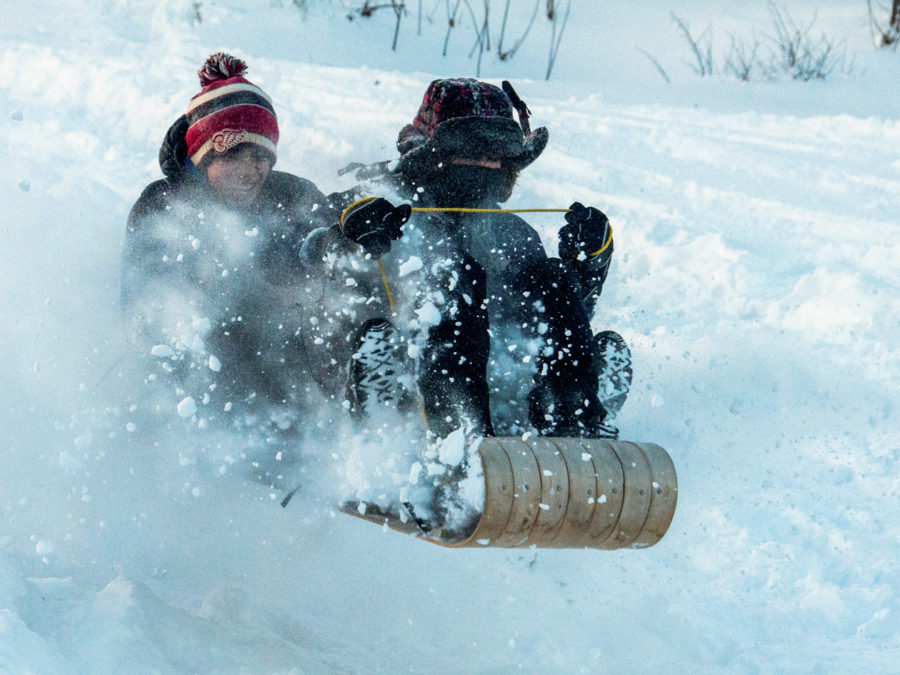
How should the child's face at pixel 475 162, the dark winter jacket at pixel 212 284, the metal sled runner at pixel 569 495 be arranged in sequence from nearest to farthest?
the metal sled runner at pixel 569 495 → the child's face at pixel 475 162 → the dark winter jacket at pixel 212 284

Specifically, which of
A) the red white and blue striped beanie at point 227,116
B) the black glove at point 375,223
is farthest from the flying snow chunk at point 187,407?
the red white and blue striped beanie at point 227,116

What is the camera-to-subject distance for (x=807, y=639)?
2424 mm

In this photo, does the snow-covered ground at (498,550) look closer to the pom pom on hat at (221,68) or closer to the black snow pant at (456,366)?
the black snow pant at (456,366)

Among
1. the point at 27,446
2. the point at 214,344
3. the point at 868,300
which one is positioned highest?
the point at 868,300

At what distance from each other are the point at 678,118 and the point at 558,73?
153 cm

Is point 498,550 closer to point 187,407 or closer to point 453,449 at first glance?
point 453,449

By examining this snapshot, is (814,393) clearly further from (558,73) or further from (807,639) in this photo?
(558,73)

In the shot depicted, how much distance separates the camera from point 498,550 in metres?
2.73

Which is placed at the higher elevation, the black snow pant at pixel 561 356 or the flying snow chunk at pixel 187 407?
the black snow pant at pixel 561 356

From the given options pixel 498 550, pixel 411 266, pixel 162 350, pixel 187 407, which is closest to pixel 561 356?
pixel 411 266

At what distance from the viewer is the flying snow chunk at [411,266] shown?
255 centimetres

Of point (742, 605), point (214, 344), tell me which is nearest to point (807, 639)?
point (742, 605)

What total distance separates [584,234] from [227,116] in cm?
123

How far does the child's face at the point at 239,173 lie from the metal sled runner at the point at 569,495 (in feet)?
4.42
